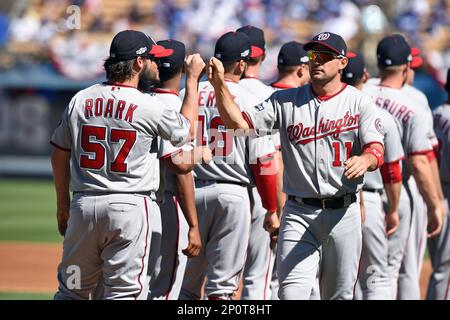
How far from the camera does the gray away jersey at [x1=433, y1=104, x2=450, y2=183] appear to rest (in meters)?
7.93

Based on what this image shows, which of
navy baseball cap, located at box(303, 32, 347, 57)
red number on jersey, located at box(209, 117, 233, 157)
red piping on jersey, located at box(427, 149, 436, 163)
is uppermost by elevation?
navy baseball cap, located at box(303, 32, 347, 57)

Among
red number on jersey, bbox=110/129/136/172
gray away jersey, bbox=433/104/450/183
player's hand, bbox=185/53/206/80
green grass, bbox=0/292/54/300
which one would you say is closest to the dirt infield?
green grass, bbox=0/292/54/300

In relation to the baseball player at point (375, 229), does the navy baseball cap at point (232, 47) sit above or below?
above

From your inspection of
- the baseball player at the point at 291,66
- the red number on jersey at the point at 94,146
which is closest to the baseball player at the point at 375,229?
the baseball player at the point at 291,66

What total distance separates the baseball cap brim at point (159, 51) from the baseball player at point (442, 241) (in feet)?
9.78

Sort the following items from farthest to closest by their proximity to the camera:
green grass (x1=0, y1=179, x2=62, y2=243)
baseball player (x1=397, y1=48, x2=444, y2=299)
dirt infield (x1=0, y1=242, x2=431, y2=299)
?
1. green grass (x1=0, y1=179, x2=62, y2=243)
2. dirt infield (x1=0, y1=242, x2=431, y2=299)
3. baseball player (x1=397, y1=48, x2=444, y2=299)

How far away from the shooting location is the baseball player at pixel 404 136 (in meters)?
7.22

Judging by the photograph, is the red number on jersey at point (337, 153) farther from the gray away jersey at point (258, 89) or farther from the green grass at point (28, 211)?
the green grass at point (28, 211)

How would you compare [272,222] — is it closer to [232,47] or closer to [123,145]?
[232,47]

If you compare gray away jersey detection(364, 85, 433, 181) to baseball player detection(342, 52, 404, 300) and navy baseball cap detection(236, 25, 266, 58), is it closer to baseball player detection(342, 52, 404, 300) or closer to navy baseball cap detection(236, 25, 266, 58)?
baseball player detection(342, 52, 404, 300)

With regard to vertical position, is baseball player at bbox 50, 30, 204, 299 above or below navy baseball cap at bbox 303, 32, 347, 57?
below

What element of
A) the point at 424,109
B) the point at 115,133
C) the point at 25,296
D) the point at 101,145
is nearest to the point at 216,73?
the point at 115,133

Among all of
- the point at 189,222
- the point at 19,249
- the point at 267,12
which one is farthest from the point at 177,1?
the point at 189,222
